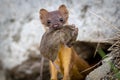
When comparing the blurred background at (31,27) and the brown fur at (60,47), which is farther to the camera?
the blurred background at (31,27)

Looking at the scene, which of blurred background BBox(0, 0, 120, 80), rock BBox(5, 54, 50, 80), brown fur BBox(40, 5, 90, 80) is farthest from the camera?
rock BBox(5, 54, 50, 80)

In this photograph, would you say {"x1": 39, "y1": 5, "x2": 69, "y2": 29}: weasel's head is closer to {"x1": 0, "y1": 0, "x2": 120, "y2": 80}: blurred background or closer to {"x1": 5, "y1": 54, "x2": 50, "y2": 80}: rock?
{"x1": 0, "y1": 0, "x2": 120, "y2": 80}: blurred background

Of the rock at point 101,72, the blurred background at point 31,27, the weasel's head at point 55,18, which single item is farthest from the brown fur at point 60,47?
the blurred background at point 31,27

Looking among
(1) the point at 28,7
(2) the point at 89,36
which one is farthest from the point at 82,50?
(1) the point at 28,7

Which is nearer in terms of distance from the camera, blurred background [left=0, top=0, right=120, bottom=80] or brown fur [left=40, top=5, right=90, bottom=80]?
brown fur [left=40, top=5, right=90, bottom=80]

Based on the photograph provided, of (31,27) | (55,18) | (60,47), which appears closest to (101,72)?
(60,47)

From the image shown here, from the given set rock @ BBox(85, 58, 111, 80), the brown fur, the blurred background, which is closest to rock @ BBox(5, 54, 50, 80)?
the blurred background

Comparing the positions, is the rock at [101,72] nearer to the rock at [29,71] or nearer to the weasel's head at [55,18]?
the weasel's head at [55,18]

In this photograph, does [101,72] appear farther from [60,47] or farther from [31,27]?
[31,27]

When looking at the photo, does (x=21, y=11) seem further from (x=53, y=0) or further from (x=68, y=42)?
(x=68, y=42)
